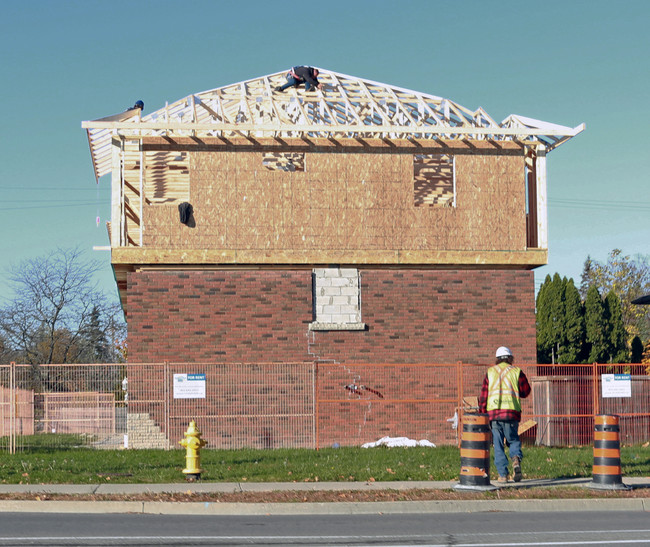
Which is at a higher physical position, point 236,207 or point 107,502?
point 236,207

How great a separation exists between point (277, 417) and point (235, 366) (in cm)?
158

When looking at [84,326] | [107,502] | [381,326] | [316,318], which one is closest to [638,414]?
[381,326]

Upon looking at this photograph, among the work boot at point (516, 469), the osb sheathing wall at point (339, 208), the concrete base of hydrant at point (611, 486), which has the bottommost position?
the concrete base of hydrant at point (611, 486)

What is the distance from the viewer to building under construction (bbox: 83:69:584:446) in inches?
914

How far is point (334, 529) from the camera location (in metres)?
10.8

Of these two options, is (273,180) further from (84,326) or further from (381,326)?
(84,326)

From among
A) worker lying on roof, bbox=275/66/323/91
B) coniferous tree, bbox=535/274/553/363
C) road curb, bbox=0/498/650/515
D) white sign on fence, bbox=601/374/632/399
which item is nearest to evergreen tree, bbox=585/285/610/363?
coniferous tree, bbox=535/274/553/363

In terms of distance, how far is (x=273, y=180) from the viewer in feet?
78.4

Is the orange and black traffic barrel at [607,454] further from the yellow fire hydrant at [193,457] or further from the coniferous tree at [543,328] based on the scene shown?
the coniferous tree at [543,328]

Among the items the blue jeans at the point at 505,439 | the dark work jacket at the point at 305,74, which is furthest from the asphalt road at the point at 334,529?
the dark work jacket at the point at 305,74

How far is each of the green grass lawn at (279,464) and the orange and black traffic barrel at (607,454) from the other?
1.57 m

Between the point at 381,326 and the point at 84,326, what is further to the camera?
the point at 84,326

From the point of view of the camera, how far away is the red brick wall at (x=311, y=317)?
2309 centimetres

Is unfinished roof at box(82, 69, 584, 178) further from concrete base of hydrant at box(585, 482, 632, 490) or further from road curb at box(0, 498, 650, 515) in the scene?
road curb at box(0, 498, 650, 515)
